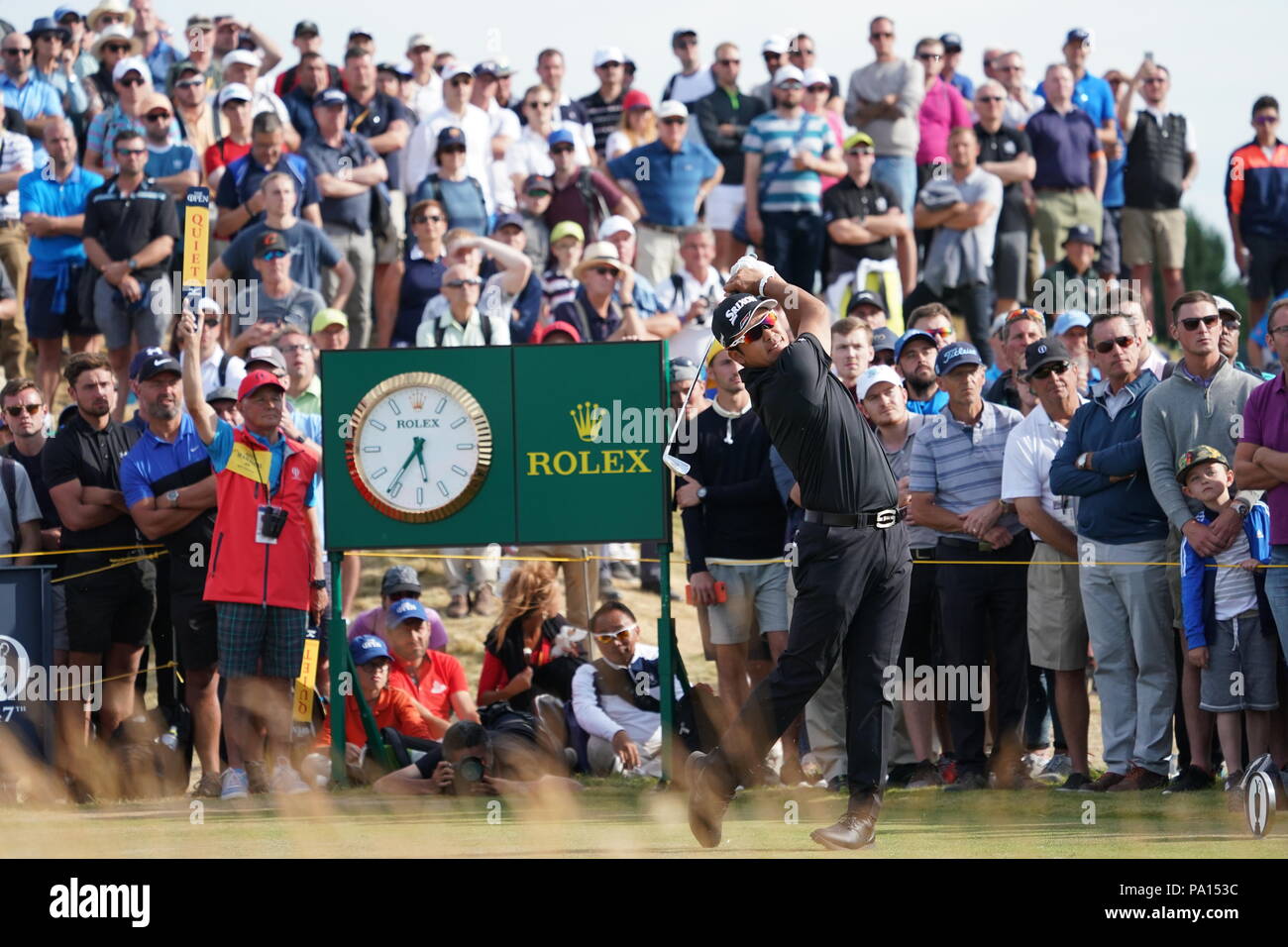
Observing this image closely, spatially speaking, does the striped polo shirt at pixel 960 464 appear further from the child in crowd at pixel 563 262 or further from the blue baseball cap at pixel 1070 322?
the child in crowd at pixel 563 262

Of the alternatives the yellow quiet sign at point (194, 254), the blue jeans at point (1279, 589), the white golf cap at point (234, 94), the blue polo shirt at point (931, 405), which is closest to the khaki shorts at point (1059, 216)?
the blue polo shirt at point (931, 405)

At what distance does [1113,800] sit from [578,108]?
1204cm

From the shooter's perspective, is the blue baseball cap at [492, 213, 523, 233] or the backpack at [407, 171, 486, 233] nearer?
the blue baseball cap at [492, 213, 523, 233]

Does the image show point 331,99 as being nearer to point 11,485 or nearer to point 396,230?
point 396,230

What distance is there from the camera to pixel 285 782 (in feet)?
36.6

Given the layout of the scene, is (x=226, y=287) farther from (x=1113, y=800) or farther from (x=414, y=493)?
(x=1113, y=800)

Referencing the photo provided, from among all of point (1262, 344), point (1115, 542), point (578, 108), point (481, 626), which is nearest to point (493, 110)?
point (578, 108)

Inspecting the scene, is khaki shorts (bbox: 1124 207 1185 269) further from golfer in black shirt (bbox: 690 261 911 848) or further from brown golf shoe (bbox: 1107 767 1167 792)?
golfer in black shirt (bbox: 690 261 911 848)

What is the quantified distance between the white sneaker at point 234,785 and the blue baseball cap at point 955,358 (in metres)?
4.63

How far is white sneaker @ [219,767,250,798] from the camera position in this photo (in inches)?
433

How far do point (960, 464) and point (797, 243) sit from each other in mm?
7109

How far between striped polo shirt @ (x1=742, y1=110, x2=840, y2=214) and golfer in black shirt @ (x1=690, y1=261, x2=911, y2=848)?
9266 millimetres

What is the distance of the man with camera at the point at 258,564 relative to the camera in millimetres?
11328

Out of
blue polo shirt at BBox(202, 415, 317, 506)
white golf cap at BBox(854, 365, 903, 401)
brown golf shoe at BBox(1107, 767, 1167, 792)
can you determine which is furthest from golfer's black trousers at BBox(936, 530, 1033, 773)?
blue polo shirt at BBox(202, 415, 317, 506)
